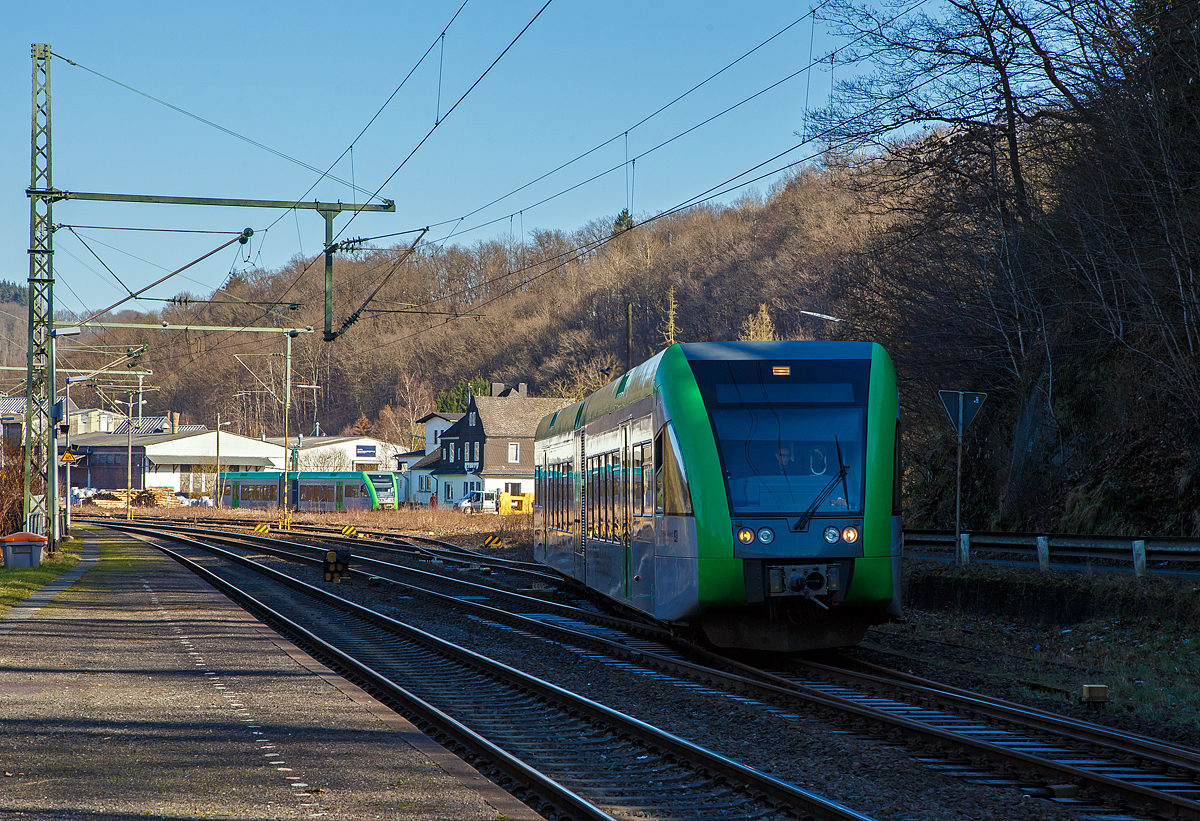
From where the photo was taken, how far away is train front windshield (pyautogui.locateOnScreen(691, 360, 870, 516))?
11820 millimetres

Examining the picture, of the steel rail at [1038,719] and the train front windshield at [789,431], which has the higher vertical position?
the train front windshield at [789,431]

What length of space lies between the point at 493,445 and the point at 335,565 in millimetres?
60194

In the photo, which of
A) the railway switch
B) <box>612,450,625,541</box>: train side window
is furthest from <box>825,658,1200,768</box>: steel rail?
the railway switch

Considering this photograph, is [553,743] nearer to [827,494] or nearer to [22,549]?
[827,494]

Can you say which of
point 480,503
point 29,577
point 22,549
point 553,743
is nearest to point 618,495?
point 553,743

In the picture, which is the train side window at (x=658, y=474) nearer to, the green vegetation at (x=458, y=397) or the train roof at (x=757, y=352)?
the train roof at (x=757, y=352)

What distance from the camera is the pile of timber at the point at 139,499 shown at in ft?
269

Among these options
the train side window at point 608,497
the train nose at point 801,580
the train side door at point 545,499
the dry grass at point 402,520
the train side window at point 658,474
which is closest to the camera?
the train nose at point 801,580

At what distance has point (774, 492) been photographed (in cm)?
1182

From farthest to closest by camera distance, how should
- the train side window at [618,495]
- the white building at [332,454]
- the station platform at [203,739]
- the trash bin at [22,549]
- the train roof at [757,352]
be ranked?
the white building at [332,454] < the trash bin at [22,549] < the train side window at [618,495] < the train roof at [757,352] < the station platform at [203,739]

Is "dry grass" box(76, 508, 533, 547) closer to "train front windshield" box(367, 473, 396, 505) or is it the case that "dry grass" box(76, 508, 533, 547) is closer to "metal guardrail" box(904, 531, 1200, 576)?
"train front windshield" box(367, 473, 396, 505)

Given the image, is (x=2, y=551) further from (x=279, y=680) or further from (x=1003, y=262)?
(x=1003, y=262)

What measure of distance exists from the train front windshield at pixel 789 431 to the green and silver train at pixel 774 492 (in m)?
0.01

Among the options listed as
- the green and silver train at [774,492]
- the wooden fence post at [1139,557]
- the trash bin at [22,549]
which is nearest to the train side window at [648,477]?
A: the green and silver train at [774,492]
